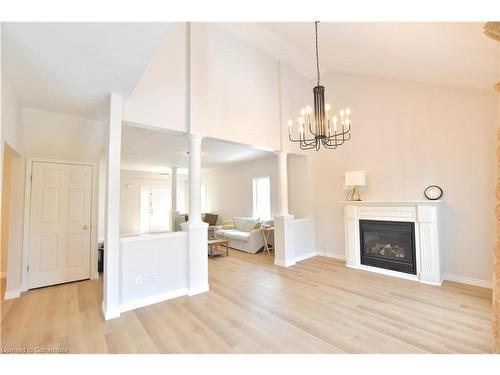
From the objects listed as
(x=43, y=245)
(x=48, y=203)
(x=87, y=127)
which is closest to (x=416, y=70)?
(x=87, y=127)

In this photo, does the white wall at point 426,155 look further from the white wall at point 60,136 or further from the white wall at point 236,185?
the white wall at point 60,136

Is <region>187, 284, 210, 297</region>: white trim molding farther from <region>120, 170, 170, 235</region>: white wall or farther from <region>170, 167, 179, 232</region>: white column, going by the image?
<region>120, 170, 170, 235</region>: white wall

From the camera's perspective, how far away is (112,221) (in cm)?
268

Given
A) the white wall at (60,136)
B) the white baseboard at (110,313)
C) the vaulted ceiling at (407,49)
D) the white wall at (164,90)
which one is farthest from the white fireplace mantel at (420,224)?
the white wall at (60,136)

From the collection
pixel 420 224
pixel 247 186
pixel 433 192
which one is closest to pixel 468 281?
pixel 420 224

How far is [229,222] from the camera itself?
727cm

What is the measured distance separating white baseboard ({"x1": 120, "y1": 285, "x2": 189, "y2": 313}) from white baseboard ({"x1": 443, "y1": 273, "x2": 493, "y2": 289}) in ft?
13.0

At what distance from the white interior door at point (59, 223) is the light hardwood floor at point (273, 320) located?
29 centimetres

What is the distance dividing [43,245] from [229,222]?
443 centimetres

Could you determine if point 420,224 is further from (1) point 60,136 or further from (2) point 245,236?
(1) point 60,136

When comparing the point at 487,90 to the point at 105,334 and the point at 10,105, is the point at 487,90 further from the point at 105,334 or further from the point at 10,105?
the point at 10,105

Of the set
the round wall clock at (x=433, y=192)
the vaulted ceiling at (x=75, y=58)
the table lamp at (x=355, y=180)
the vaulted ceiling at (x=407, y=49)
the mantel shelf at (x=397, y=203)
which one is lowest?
the mantel shelf at (x=397, y=203)

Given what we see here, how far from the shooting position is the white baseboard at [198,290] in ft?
10.7

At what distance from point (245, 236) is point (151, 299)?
323 centimetres
